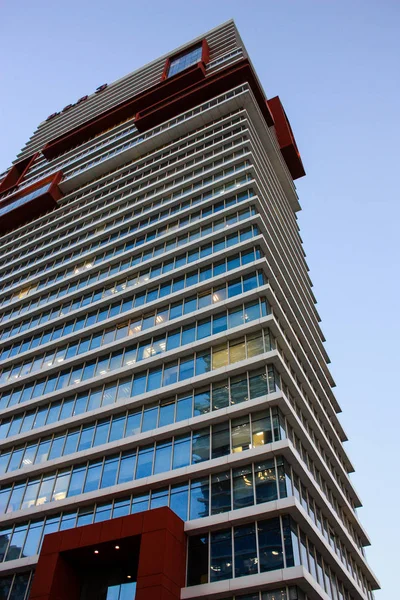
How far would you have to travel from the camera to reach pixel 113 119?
76.4 metres

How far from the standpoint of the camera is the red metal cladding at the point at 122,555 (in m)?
21.6

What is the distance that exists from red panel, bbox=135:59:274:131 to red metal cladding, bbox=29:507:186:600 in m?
50.5

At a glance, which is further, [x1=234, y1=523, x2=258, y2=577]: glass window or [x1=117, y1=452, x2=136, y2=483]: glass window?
[x1=117, y1=452, x2=136, y2=483]: glass window

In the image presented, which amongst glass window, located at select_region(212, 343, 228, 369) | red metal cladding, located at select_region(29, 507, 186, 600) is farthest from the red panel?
red metal cladding, located at select_region(29, 507, 186, 600)

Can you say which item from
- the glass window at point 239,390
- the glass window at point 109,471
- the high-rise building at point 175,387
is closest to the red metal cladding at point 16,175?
the high-rise building at point 175,387

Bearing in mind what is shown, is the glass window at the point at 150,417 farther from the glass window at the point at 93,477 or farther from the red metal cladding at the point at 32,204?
the red metal cladding at the point at 32,204

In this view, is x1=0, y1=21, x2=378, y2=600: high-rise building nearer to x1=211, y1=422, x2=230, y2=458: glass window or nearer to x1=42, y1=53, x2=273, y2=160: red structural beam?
x1=211, y1=422, x2=230, y2=458: glass window

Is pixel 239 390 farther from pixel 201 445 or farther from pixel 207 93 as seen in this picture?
pixel 207 93

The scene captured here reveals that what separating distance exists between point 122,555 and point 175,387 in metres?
9.59

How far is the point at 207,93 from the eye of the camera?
2446 inches

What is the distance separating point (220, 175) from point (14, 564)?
A: 3399cm

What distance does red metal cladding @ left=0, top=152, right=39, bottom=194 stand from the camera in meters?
82.0

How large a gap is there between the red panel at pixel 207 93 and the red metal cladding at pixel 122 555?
50.5 metres

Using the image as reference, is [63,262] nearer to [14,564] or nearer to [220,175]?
[220,175]
